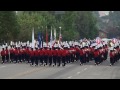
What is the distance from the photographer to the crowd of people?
30.0 m

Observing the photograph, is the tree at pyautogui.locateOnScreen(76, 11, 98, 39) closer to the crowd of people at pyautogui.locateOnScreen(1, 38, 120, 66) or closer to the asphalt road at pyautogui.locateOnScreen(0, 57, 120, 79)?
the crowd of people at pyautogui.locateOnScreen(1, 38, 120, 66)

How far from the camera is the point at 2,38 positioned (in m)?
51.4

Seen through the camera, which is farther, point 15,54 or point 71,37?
point 71,37

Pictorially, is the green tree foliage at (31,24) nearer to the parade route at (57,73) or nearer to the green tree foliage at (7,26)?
the green tree foliage at (7,26)

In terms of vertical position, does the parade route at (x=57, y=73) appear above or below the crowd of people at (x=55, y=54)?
below

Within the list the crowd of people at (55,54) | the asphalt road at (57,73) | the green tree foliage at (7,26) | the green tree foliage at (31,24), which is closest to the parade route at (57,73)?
the asphalt road at (57,73)

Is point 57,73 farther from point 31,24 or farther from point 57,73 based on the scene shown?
point 31,24

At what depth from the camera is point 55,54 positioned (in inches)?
1173

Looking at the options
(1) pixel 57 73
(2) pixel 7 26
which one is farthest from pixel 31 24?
(1) pixel 57 73

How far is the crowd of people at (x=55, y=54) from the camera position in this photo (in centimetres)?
2997

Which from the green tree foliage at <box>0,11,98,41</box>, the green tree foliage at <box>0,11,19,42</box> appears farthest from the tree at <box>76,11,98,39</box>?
the green tree foliage at <box>0,11,19,42</box>
